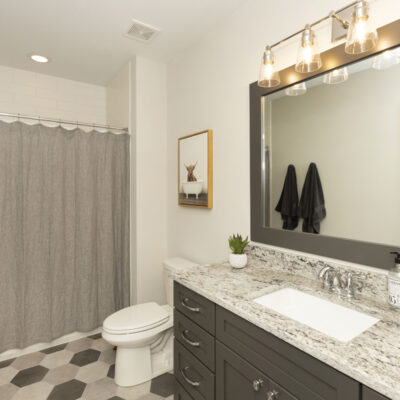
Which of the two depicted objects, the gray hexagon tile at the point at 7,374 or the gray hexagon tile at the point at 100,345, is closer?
the gray hexagon tile at the point at 7,374

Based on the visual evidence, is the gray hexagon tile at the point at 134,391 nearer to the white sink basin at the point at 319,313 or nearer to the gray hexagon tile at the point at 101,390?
the gray hexagon tile at the point at 101,390

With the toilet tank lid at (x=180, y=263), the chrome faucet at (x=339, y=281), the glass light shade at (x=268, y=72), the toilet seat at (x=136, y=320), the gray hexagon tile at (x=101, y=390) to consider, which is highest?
the glass light shade at (x=268, y=72)

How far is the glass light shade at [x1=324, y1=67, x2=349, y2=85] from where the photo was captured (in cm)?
122

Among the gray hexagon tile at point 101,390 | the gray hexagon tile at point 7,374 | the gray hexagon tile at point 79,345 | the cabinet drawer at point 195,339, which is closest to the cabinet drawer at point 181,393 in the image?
the cabinet drawer at point 195,339

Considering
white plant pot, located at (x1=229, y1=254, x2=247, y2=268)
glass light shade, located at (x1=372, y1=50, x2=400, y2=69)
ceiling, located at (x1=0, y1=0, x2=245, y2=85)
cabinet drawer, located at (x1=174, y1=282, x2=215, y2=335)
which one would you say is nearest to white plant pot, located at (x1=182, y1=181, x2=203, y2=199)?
white plant pot, located at (x1=229, y1=254, x2=247, y2=268)

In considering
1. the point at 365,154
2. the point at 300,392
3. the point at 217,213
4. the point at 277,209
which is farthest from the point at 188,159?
the point at 300,392

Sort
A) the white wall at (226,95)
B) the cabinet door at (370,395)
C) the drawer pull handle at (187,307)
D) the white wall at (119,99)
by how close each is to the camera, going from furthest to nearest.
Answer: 1. the white wall at (119,99)
2. the white wall at (226,95)
3. the drawer pull handle at (187,307)
4. the cabinet door at (370,395)

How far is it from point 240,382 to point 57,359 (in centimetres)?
174

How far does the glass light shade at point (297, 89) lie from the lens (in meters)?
1.39

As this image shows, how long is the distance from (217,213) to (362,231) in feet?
3.24

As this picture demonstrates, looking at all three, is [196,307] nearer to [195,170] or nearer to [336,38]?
[195,170]

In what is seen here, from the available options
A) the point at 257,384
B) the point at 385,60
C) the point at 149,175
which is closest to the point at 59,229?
the point at 149,175

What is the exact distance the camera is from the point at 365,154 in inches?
45.9

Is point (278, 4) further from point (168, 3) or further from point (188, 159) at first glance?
point (188, 159)
